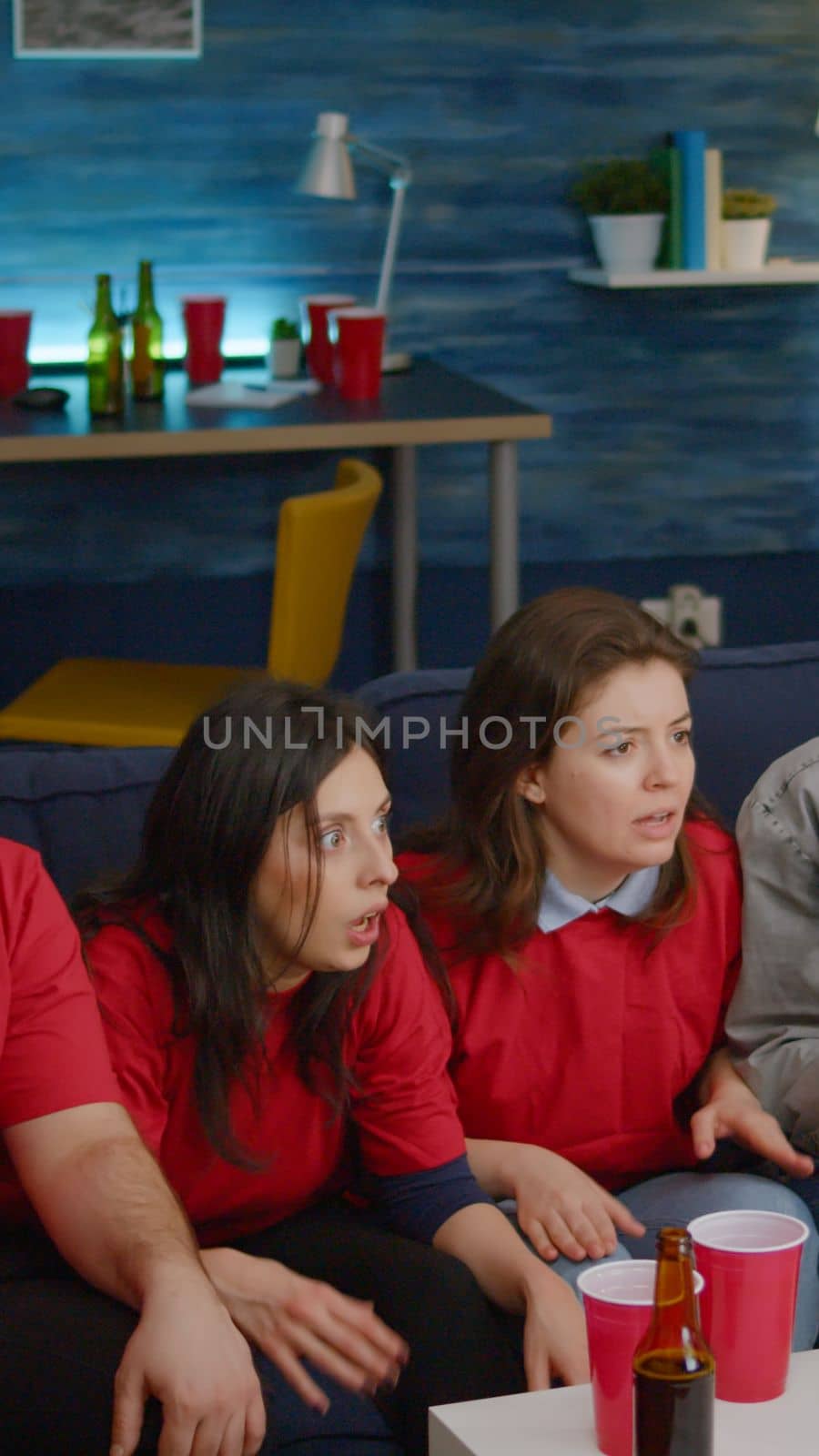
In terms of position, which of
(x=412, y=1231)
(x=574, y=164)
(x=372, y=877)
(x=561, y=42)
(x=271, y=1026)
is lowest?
(x=412, y=1231)

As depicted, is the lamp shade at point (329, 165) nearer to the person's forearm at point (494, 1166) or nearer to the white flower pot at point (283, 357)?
the white flower pot at point (283, 357)

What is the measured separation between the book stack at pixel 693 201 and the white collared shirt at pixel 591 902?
92.0 inches

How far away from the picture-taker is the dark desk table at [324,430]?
10.3 feet

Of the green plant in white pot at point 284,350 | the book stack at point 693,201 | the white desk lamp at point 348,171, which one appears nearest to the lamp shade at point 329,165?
the white desk lamp at point 348,171

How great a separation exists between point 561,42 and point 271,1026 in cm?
288

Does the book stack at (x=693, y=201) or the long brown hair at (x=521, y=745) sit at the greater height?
the book stack at (x=693, y=201)

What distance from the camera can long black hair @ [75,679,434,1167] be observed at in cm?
156

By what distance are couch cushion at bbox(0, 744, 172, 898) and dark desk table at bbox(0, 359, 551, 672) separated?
1.34m

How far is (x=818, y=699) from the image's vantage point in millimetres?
2104

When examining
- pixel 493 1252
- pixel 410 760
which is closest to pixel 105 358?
pixel 410 760

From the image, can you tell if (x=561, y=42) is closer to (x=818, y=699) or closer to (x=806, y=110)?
(x=806, y=110)

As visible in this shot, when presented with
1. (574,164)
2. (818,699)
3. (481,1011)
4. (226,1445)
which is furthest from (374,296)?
(226,1445)

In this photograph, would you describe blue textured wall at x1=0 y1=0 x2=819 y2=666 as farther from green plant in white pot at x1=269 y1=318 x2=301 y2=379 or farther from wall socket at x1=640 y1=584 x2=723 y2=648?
green plant in white pot at x1=269 y1=318 x2=301 y2=379

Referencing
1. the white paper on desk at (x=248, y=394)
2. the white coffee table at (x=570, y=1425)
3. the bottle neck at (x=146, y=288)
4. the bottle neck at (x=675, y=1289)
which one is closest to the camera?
the bottle neck at (x=675, y=1289)
